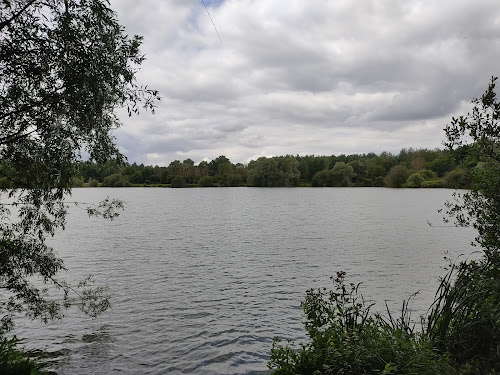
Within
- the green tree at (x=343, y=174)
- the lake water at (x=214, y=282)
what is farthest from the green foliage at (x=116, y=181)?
the lake water at (x=214, y=282)

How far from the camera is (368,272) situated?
771 inches

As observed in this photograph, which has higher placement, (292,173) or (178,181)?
(292,173)

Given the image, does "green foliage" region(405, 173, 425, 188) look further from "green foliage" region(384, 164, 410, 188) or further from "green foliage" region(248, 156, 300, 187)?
"green foliage" region(248, 156, 300, 187)

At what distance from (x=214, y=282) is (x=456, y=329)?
12.5 metres

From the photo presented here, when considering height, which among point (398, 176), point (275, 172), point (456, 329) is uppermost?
point (275, 172)

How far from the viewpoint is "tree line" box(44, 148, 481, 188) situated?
12625 centimetres

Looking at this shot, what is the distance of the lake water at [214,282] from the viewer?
10516 mm

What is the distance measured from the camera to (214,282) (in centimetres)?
1788

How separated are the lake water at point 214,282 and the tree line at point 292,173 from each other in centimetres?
9631

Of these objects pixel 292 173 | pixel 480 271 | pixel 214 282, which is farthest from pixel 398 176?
pixel 480 271

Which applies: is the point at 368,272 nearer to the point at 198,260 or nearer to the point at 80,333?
the point at 198,260

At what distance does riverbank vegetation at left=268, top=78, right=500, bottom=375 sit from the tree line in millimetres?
121024

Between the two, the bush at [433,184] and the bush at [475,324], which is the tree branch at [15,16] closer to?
the bush at [475,324]

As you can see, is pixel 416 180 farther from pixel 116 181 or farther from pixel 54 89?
pixel 54 89
